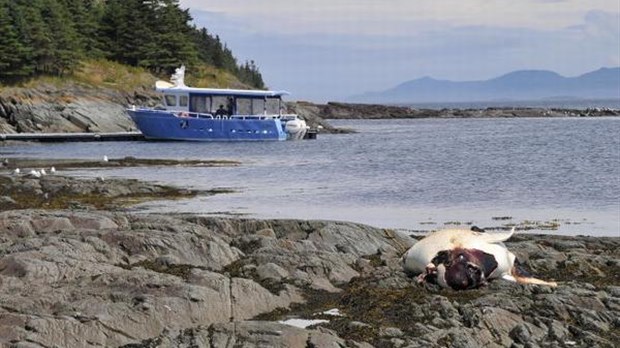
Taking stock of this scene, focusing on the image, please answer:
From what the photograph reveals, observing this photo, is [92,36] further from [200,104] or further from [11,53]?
[200,104]

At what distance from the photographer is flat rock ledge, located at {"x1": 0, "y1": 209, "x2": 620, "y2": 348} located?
9.63 metres

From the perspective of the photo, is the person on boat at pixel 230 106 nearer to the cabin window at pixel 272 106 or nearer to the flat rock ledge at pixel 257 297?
the cabin window at pixel 272 106

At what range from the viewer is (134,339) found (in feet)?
32.1

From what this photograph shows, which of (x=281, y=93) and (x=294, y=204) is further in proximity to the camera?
(x=281, y=93)

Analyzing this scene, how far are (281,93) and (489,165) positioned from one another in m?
26.1

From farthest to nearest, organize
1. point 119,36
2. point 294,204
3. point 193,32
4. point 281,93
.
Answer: point 193,32, point 119,36, point 281,93, point 294,204

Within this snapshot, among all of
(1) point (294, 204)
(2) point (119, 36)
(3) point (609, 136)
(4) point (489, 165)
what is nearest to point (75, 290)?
(1) point (294, 204)

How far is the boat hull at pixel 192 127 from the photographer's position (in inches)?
2729

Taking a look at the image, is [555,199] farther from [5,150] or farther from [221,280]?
[5,150]

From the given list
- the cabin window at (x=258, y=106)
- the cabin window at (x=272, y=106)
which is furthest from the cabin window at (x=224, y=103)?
the cabin window at (x=272, y=106)

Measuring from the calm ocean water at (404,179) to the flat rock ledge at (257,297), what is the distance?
9960mm

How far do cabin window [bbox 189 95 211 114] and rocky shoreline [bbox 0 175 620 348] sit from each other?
53.3 metres

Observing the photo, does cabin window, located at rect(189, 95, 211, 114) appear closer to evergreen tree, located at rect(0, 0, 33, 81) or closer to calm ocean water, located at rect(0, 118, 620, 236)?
calm ocean water, located at rect(0, 118, 620, 236)

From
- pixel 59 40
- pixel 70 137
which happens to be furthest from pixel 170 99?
pixel 59 40
